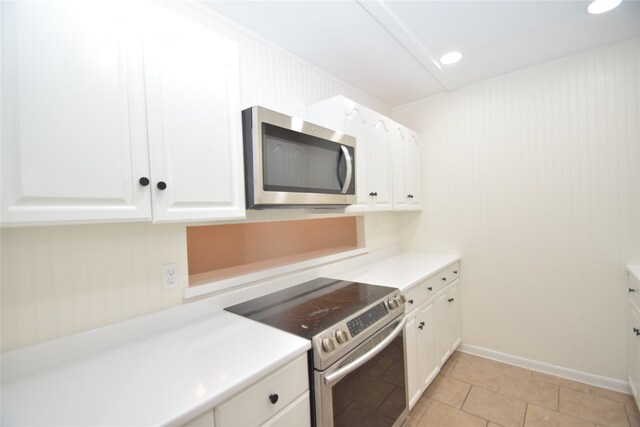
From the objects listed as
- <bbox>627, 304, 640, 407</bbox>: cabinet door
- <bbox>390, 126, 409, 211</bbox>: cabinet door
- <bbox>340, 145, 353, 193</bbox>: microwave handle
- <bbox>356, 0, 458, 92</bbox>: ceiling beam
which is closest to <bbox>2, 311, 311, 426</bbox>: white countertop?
<bbox>340, 145, 353, 193</bbox>: microwave handle

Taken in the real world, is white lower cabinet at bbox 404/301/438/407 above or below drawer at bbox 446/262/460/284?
below

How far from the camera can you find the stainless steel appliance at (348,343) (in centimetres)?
113

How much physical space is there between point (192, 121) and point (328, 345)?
1034 millimetres

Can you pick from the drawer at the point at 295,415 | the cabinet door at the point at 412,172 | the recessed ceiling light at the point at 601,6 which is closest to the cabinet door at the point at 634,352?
the cabinet door at the point at 412,172

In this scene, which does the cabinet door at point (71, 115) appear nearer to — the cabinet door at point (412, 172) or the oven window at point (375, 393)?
the oven window at point (375, 393)

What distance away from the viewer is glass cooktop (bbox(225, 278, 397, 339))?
1.26 m

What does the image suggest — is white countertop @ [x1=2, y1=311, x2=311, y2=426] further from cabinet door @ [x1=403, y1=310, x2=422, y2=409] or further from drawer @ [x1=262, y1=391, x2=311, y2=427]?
cabinet door @ [x1=403, y1=310, x2=422, y2=409]

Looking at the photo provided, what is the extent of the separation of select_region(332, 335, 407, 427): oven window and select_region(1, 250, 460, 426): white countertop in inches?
14.3

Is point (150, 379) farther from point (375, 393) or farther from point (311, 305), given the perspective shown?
point (375, 393)

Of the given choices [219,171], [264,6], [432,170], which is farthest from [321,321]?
[432,170]

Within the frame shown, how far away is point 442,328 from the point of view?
2.29 meters

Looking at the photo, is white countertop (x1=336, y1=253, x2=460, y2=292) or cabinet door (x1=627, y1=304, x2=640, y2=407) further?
white countertop (x1=336, y1=253, x2=460, y2=292)

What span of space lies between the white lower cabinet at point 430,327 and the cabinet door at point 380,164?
2.20ft

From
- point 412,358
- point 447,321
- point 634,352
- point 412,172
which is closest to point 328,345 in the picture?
point 412,358
